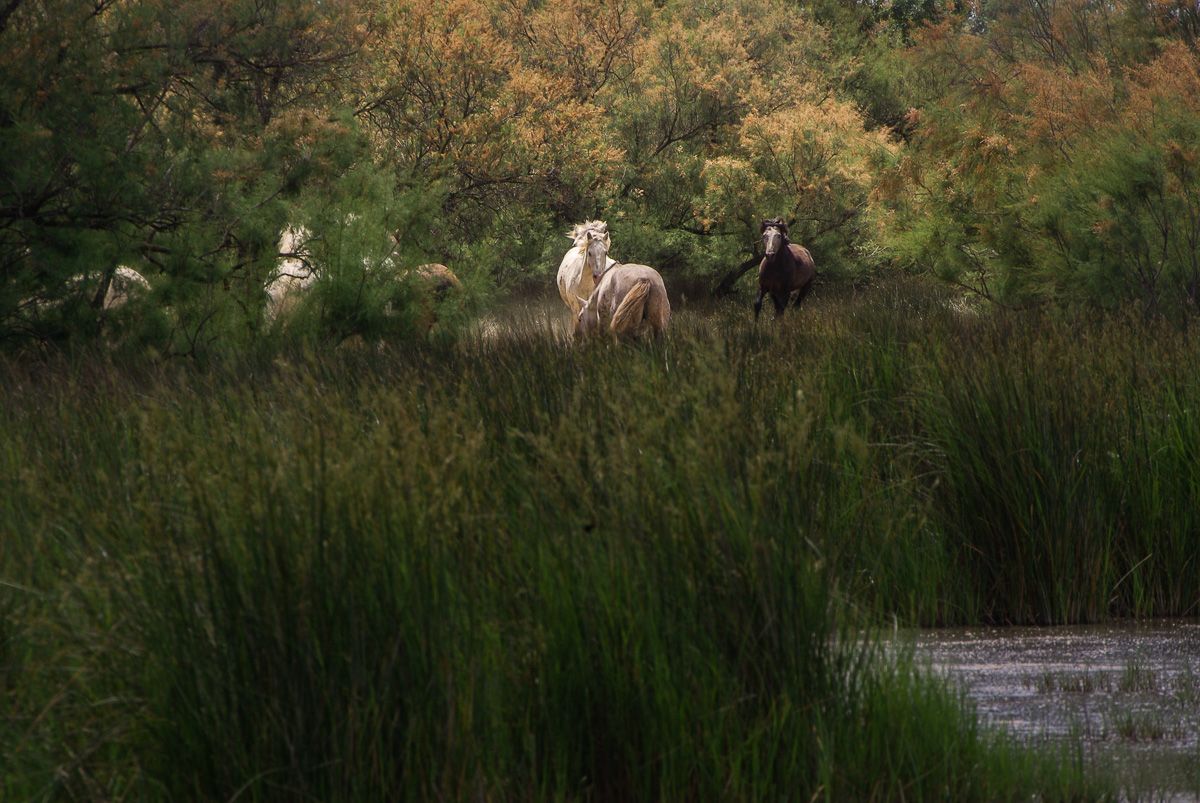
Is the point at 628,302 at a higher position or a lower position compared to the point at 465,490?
higher

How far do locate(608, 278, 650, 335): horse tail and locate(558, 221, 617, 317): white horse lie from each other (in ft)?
3.68

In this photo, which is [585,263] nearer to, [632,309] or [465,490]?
[632,309]

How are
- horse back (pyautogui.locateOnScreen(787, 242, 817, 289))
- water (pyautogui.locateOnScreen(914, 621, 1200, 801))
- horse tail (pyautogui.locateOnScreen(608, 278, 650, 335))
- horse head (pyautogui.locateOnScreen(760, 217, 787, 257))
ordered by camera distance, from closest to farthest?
1. water (pyautogui.locateOnScreen(914, 621, 1200, 801))
2. horse tail (pyautogui.locateOnScreen(608, 278, 650, 335))
3. horse head (pyautogui.locateOnScreen(760, 217, 787, 257))
4. horse back (pyautogui.locateOnScreen(787, 242, 817, 289))

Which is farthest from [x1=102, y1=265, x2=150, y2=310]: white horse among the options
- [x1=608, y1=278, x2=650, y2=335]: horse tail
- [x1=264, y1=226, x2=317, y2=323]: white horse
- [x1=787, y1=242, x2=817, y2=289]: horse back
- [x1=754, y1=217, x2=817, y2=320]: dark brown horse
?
[x1=787, y1=242, x2=817, y2=289]: horse back

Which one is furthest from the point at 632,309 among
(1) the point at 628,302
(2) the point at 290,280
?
(2) the point at 290,280

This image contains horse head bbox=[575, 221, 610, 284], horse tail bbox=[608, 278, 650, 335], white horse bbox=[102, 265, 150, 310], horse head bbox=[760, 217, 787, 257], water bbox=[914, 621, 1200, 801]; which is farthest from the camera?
horse head bbox=[760, 217, 787, 257]

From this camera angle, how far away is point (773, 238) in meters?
24.0

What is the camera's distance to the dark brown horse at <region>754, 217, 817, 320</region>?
24078mm

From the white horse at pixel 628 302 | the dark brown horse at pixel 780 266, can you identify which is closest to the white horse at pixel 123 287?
the white horse at pixel 628 302

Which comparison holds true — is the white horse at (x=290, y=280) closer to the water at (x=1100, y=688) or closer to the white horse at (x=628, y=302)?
the white horse at (x=628, y=302)

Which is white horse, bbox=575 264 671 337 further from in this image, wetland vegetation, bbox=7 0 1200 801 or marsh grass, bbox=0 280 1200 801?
marsh grass, bbox=0 280 1200 801

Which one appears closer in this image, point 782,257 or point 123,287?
point 123,287

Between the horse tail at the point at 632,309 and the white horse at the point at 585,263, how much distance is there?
112cm

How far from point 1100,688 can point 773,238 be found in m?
18.8
